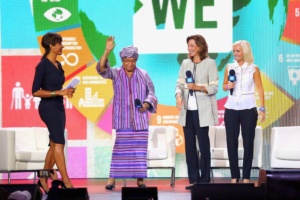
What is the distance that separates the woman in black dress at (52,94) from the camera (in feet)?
24.0

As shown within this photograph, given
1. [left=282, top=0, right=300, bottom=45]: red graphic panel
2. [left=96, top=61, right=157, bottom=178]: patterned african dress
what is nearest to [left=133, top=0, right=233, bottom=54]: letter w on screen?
[left=282, top=0, right=300, bottom=45]: red graphic panel

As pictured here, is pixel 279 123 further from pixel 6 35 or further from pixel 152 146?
pixel 6 35

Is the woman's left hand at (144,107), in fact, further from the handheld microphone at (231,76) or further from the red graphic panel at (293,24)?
the red graphic panel at (293,24)

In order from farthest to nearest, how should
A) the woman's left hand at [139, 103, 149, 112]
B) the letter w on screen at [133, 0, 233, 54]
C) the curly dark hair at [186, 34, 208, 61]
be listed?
the letter w on screen at [133, 0, 233, 54] < the curly dark hair at [186, 34, 208, 61] < the woman's left hand at [139, 103, 149, 112]

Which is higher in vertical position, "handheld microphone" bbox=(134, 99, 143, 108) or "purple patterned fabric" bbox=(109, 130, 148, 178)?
"handheld microphone" bbox=(134, 99, 143, 108)

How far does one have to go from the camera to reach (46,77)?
24.2 feet

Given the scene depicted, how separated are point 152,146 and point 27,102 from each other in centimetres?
197

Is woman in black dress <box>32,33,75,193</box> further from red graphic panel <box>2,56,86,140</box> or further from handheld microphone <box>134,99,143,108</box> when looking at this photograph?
red graphic panel <box>2,56,86,140</box>

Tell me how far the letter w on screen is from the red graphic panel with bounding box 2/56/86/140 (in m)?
1.34

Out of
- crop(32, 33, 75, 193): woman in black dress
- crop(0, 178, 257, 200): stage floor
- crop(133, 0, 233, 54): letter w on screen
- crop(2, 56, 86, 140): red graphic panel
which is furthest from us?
crop(2, 56, 86, 140): red graphic panel

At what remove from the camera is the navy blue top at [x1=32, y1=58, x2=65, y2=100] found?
733 cm

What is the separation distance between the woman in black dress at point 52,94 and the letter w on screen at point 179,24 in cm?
317

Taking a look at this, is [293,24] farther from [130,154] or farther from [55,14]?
[130,154]

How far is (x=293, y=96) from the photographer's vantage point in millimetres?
10508
